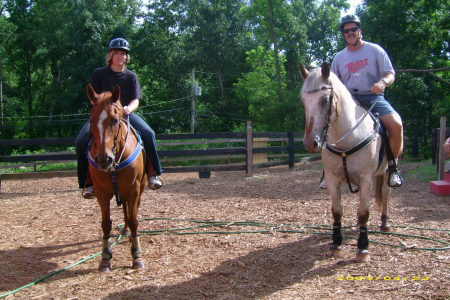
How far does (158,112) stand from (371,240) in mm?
34777

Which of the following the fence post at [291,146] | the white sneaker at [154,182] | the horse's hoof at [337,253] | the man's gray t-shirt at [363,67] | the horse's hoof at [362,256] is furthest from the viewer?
the fence post at [291,146]

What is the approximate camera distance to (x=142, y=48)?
38688 mm

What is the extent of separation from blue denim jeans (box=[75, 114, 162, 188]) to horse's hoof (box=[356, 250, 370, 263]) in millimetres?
2655

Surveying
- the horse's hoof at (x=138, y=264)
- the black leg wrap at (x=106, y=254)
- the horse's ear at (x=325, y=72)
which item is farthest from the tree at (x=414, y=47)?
the black leg wrap at (x=106, y=254)

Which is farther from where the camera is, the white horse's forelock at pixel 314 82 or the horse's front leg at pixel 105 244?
the horse's front leg at pixel 105 244

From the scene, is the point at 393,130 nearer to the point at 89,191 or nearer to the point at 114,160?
the point at 114,160

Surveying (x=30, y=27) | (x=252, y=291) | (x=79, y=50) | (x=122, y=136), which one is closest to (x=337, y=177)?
(x=252, y=291)

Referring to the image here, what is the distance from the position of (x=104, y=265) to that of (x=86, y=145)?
1.46 m

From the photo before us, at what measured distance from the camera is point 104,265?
14.9 feet

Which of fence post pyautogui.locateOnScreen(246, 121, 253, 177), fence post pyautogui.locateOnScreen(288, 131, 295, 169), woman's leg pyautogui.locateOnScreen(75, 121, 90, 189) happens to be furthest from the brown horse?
fence post pyautogui.locateOnScreen(288, 131, 295, 169)

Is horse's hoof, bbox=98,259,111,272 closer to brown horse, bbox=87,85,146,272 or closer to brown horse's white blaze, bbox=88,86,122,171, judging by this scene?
brown horse, bbox=87,85,146,272

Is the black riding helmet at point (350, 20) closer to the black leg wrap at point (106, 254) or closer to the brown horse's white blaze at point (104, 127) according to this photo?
the brown horse's white blaze at point (104, 127)

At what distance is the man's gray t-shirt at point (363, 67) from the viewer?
5.02 meters

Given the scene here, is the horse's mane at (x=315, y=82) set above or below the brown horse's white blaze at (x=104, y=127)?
above
